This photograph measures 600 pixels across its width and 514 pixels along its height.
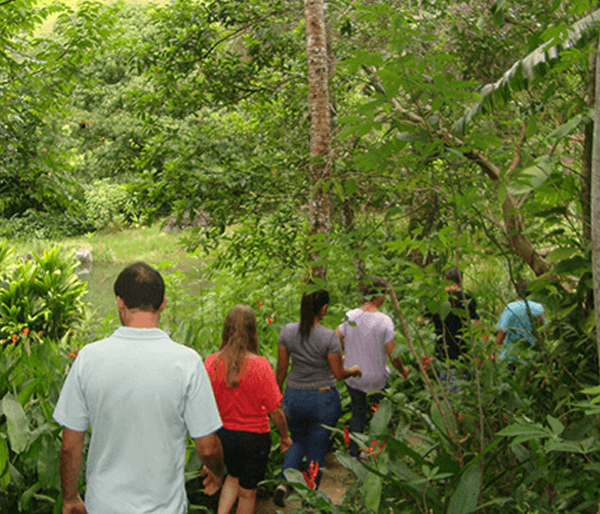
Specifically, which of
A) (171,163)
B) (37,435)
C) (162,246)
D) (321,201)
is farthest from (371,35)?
(162,246)

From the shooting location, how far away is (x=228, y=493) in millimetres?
4004

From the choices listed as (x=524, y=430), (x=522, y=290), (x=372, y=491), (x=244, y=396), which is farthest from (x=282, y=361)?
(x=524, y=430)

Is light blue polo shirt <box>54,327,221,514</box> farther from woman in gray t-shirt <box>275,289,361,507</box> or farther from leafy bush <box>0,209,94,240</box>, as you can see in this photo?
leafy bush <box>0,209,94,240</box>

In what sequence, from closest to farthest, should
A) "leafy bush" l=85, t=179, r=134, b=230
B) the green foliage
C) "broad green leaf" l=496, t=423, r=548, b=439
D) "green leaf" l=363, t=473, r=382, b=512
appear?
"broad green leaf" l=496, t=423, r=548, b=439, "green leaf" l=363, t=473, r=382, b=512, the green foliage, "leafy bush" l=85, t=179, r=134, b=230

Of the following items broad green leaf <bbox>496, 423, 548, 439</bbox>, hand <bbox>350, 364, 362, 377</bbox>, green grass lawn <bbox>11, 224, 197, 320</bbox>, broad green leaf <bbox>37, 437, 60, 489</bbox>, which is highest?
broad green leaf <bbox>496, 423, 548, 439</bbox>

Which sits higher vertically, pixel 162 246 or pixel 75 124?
pixel 75 124

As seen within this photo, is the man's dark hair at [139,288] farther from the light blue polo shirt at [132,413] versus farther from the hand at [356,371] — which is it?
the hand at [356,371]

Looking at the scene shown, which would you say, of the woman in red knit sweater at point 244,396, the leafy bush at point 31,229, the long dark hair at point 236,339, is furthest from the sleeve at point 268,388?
the leafy bush at point 31,229

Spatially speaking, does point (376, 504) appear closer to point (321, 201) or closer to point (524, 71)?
point (524, 71)

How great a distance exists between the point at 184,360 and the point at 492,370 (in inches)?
75.7

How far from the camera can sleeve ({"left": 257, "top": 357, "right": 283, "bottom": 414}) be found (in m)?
3.74

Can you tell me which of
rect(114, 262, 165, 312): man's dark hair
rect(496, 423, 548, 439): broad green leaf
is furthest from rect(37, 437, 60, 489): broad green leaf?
rect(496, 423, 548, 439): broad green leaf

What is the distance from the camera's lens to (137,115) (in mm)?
7113

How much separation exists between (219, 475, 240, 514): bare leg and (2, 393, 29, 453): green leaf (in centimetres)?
132
